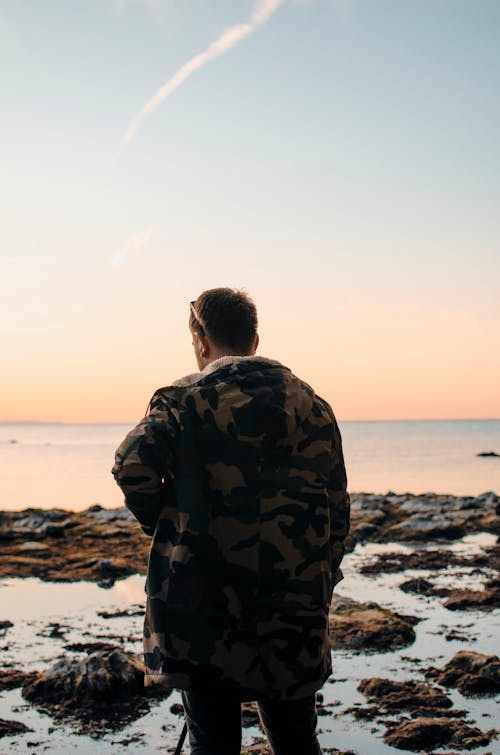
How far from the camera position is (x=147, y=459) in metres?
2.76

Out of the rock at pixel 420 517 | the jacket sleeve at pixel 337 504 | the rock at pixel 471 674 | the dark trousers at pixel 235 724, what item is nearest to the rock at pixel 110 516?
the rock at pixel 420 517

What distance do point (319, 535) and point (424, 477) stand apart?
31.5 metres

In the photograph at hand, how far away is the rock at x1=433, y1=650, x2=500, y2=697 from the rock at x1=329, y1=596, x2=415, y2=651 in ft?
2.59

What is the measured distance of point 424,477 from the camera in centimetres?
3328

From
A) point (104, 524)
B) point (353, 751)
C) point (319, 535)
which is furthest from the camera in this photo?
point (104, 524)

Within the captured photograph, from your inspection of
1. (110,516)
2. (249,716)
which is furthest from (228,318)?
(110,516)

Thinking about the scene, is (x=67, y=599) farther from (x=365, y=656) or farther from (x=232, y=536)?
(x=232, y=536)

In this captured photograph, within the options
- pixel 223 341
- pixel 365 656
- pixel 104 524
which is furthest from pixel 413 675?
pixel 104 524

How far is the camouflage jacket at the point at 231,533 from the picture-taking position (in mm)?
2693

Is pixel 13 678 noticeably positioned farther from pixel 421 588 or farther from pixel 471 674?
pixel 421 588

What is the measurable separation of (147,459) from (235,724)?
1039mm

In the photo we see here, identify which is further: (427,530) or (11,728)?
(427,530)

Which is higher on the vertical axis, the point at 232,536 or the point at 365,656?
the point at 232,536

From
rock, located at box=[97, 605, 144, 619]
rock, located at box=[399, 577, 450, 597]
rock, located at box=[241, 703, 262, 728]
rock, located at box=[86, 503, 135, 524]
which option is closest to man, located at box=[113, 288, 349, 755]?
rock, located at box=[241, 703, 262, 728]
